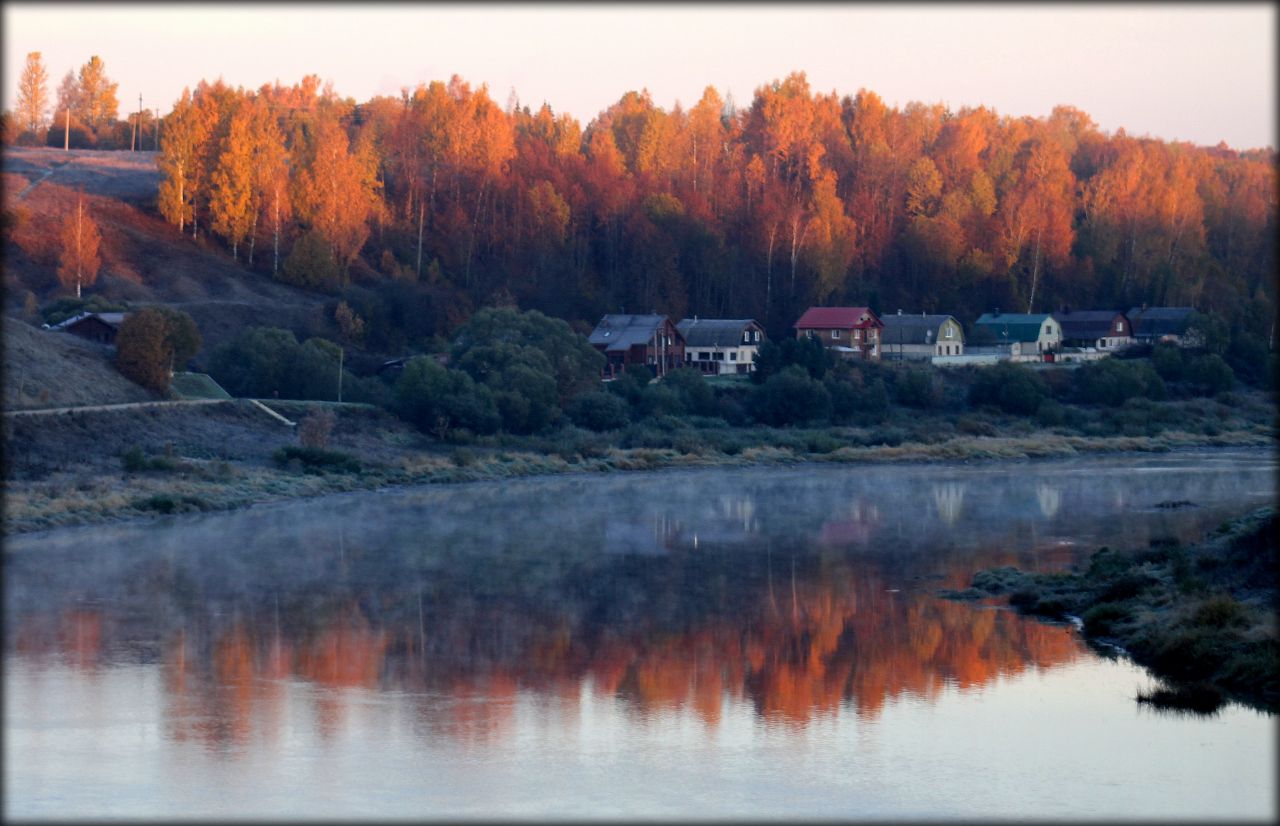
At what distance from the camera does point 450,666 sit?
16.3 metres

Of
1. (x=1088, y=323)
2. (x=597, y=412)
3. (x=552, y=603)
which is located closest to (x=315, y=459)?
(x=597, y=412)

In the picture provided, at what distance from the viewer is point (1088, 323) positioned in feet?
204

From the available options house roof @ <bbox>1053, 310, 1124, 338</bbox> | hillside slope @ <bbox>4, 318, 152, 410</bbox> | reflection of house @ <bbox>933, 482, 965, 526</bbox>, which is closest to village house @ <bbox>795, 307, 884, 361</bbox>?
house roof @ <bbox>1053, 310, 1124, 338</bbox>

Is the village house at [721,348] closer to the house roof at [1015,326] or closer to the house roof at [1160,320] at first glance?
the house roof at [1015,326]

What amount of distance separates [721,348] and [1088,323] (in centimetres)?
1861

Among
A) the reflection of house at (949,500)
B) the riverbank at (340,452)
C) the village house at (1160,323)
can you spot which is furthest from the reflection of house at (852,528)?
the village house at (1160,323)

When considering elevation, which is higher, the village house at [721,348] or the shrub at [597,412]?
the village house at [721,348]

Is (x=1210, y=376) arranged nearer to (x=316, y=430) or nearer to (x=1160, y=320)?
(x=1160, y=320)

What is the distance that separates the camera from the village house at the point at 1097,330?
61656 millimetres

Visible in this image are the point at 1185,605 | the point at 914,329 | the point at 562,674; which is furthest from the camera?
the point at 914,329

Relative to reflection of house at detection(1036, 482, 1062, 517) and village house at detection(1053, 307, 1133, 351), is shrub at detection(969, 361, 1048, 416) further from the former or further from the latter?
reflection of house at detection(1036, 482, 1062, 517)

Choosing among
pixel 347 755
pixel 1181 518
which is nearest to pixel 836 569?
pixel 1181 518

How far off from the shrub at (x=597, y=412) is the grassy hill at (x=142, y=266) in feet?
35.4

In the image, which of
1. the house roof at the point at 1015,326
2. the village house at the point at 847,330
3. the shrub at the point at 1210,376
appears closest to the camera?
the shrub at the point at 1210,376
